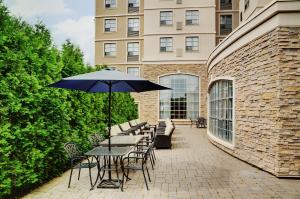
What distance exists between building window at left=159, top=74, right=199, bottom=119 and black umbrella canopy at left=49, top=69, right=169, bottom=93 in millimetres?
19092

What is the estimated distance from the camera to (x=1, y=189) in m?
5.96

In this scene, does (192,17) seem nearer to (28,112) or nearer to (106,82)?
(106,82)

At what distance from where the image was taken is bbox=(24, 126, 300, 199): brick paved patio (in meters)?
6.89

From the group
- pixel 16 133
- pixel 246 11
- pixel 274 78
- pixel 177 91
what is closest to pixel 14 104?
pixel 16 133

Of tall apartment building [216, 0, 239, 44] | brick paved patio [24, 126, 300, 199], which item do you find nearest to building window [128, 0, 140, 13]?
tall apartment building [216, 0, 239, 44]

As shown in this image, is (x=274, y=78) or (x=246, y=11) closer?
(x=274, y=78)

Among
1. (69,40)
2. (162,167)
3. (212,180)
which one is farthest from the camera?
(69,40)

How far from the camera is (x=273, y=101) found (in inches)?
337

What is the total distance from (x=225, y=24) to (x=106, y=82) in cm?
2769

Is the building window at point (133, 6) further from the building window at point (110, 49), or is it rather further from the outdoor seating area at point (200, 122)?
the outdoor seating area at point (200, 122)

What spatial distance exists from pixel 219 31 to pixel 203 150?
2274cm

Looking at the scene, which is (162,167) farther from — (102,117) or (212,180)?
(102,117)

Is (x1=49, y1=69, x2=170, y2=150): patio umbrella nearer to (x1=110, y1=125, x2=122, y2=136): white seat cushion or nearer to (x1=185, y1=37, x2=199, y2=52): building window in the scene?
(x1=110, y1=125, x2=122, y2=136): white seat cushion

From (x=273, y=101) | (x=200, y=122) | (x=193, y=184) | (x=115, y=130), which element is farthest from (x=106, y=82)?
(x=200, y=122)
